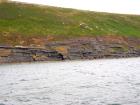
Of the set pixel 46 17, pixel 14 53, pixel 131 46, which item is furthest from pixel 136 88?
pixel 46 17

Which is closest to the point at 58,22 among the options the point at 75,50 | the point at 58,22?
the point at 58,22

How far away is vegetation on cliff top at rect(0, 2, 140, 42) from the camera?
11644cm

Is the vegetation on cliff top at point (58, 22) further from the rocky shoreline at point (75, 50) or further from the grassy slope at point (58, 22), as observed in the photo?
the rocky shoreline at point (75, 50)

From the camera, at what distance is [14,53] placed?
319 ft

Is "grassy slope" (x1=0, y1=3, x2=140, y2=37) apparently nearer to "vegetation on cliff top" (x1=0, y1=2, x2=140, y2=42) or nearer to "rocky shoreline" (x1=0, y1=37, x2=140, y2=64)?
"vegetation on cliff top" (x1=0, y1=2, x2=140, y2=42)

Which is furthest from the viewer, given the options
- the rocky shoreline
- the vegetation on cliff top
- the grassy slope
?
the grassy slope

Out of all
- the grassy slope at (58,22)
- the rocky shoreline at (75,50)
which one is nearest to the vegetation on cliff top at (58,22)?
the grassy slope at (58,22)

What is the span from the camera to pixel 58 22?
130 metres

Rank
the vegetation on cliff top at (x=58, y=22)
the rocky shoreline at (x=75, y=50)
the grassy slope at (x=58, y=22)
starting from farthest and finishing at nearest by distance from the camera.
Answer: the grassy slope at (x=58, y=22) < the vegetation on cliff top at (x=58, y=22) < the rocky shoreline at (x=75, y=50)

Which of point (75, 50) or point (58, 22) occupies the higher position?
point (58, 22)

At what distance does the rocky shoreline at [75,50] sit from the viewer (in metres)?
98.1

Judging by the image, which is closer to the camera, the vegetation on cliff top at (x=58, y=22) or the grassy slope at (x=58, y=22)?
the vegetation on cliff top at (x=58, y=22)

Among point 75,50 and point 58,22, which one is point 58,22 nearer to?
point 58,22

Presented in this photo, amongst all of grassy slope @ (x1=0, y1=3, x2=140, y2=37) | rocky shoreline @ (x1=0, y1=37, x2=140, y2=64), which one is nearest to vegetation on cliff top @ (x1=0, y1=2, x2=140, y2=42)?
grassy slope @ (x1=0, y1=3, x2=140, y2=37)
